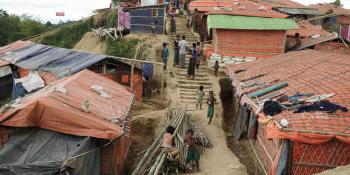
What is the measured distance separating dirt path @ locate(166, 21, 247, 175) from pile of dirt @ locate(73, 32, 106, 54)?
1051cm

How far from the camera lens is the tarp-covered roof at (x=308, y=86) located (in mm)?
9789

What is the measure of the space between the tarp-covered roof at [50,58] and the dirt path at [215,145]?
3579mm

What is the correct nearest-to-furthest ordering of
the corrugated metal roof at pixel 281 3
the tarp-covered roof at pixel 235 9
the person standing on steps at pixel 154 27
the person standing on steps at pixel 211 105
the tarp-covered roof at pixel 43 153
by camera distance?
the tarp-covered roof at pixel 43 153 < the person standing on steps at pixel 211 105 < the tarp-covered roof at pixel 235 9 < the person standing on steps at pixel 154 27 < the corrugated metal roof at pixel 281 3

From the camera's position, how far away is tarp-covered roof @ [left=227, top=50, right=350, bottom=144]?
979 cm

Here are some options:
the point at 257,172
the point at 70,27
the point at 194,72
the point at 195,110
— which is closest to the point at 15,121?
the point at 257,172

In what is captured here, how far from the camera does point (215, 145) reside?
47.9 ft

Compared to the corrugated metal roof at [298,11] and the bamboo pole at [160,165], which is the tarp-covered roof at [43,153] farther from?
the corrugated metal roof at [298,11]

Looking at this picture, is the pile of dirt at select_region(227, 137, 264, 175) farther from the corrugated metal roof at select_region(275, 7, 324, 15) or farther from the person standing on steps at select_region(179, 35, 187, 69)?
the corrugated metal roof at select_region(275, 7, 324, 15)

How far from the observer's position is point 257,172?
12.1 m

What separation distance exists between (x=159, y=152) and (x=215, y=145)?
3.10m

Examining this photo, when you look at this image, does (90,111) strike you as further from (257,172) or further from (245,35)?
(245,35)

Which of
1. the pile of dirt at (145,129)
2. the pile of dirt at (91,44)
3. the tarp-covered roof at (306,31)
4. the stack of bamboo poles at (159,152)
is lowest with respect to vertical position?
the pile of dirt at (145,129)

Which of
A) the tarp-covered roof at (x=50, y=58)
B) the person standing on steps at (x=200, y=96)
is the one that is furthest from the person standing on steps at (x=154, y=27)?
the person standing on steps at (x=200, y=96)

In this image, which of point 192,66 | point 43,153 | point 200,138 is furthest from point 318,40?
point 43,153
